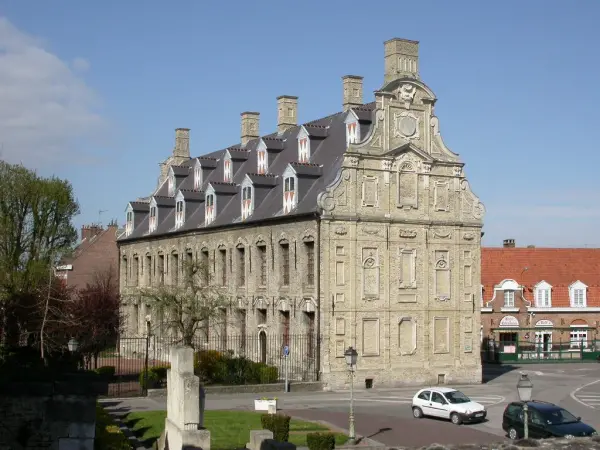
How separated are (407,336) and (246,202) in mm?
12350

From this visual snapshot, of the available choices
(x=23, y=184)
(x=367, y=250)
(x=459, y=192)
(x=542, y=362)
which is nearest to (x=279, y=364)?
(x=367, y=250)

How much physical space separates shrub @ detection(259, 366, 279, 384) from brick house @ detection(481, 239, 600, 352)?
79.8 feet

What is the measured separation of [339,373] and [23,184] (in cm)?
2304

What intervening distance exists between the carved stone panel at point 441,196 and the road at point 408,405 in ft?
30.5

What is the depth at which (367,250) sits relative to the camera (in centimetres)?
4469

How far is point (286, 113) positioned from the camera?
193 ft

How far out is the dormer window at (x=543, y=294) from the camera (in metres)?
66.1

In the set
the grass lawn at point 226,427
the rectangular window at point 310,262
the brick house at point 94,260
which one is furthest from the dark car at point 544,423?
the brick house at point 94,260

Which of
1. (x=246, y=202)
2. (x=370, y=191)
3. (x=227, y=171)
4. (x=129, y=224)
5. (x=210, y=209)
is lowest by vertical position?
(x=370, y=191)

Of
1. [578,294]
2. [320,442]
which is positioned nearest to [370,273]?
[320,442]

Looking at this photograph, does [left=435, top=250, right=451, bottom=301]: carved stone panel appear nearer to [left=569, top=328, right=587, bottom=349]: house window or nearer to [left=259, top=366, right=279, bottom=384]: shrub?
[left=259, top=366, right=279, bottom=384]: shrub

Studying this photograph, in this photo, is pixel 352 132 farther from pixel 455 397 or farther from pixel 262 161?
pixel 455 397

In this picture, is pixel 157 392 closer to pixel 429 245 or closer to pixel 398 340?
pixel 398 340

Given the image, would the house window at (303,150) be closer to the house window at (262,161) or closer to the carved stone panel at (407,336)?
the house window at (262,161)
